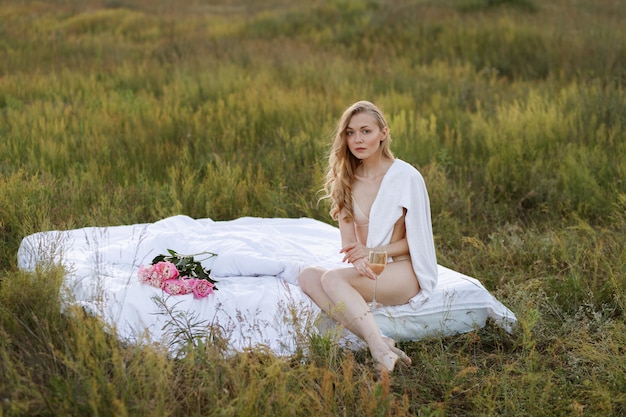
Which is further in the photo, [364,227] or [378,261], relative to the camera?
[364,227]

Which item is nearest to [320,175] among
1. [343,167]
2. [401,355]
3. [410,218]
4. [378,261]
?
[343,167]

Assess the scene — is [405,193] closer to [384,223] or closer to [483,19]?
[384,223]

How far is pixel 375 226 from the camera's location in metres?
4.29

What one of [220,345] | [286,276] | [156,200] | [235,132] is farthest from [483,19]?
[220,345]

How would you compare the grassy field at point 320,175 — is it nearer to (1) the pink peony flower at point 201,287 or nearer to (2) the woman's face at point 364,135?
(1) the pink peony flower at point 201,287

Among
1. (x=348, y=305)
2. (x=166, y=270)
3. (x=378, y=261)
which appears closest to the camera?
(x=378, y=261)

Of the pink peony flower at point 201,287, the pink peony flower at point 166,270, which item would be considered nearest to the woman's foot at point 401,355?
the pink peony flower at point 201,287

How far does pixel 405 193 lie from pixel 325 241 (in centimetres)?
132

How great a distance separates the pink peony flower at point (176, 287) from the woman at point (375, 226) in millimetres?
680

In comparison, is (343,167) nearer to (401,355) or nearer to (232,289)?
(232,289)

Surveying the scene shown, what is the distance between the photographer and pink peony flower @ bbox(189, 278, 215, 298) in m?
4.19

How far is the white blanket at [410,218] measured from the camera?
4227 mm

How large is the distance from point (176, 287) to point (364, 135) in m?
1.40

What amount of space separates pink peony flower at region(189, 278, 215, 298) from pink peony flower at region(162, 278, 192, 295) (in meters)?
0.03
